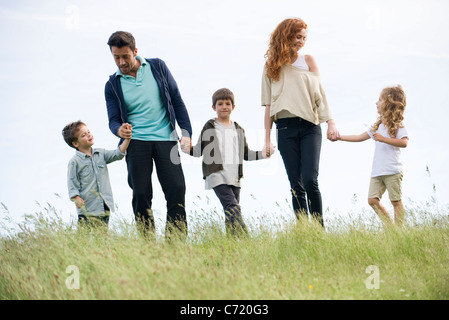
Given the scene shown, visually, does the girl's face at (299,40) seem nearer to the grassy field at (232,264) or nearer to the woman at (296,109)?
the woman at (296,109)

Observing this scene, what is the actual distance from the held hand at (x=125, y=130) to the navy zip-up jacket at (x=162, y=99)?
0.15m

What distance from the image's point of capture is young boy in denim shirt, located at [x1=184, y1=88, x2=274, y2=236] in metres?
6.27

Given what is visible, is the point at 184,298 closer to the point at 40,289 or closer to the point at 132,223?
the point at 40,289

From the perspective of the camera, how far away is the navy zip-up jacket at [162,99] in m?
5.83

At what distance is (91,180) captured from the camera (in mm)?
6520

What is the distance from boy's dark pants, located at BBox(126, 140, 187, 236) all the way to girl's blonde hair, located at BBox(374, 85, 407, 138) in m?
3.23

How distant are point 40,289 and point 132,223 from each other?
5.56 feet

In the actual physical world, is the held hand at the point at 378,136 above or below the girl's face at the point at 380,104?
below

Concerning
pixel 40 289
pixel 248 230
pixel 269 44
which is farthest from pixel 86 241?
pixel 269 44

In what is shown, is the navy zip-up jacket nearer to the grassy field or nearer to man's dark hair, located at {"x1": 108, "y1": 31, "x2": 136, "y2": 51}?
man's dark hair, located at {"x1": 108, "y1": 31, "x2": 136, "y2": 51}

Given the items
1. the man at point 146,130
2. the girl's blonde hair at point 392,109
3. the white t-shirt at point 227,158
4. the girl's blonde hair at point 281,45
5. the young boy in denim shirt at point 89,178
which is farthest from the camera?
the girl's blonde hair at point 392,109

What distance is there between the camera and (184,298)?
4.01 metres

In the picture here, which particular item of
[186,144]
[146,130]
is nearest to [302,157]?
[186,144]

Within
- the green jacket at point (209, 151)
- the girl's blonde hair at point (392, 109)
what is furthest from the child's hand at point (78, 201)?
the girl's blonde hair at point (392, 109)
